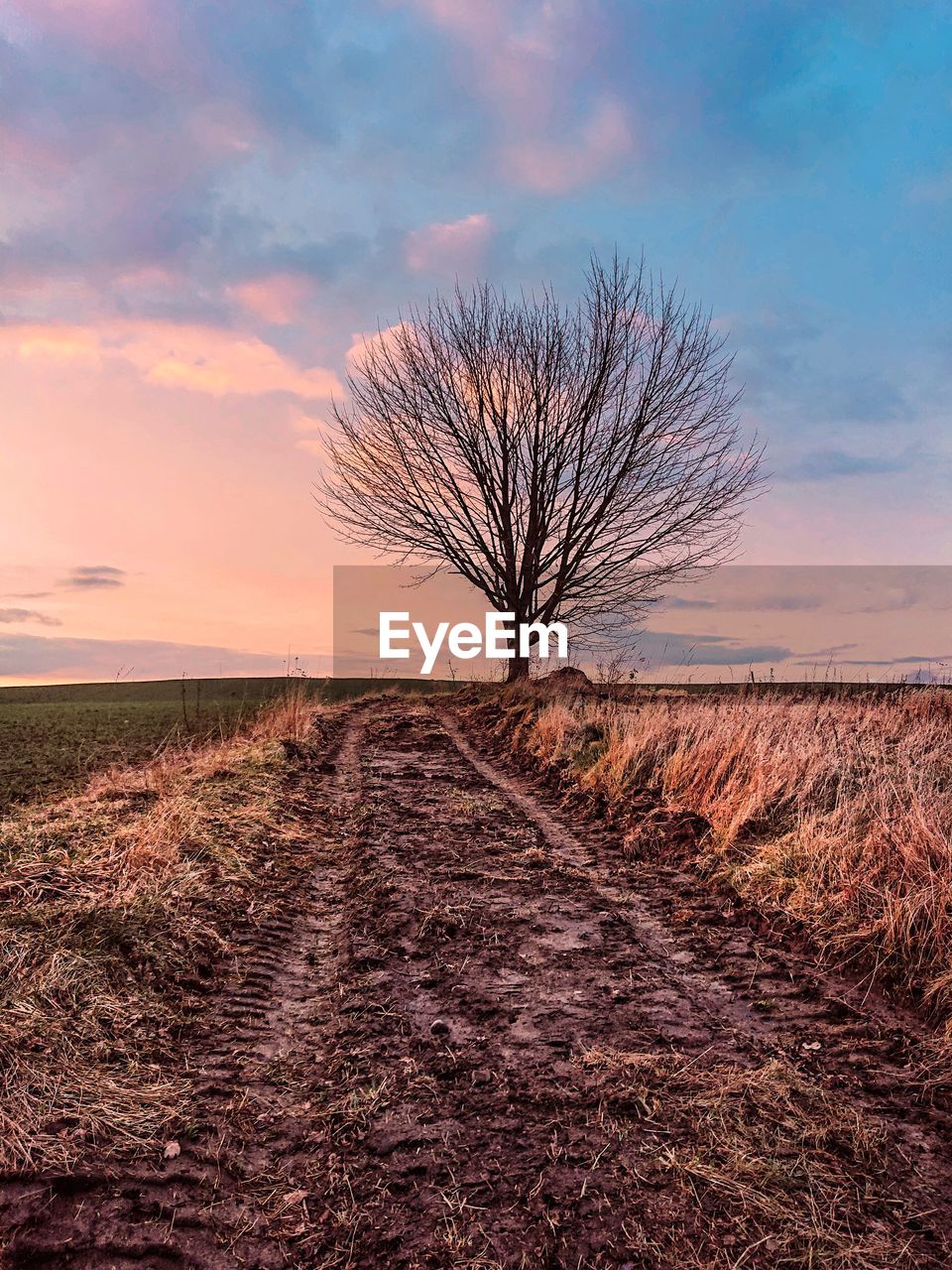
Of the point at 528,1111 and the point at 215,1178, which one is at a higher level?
the point at 528,1111

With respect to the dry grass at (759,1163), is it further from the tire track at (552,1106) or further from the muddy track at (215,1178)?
the muddy track at (215,1178)

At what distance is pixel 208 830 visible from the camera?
6730mm

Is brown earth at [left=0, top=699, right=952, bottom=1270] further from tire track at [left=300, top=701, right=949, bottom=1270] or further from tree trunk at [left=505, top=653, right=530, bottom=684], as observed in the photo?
tree trunk at [left=505, top=653, right=530, bottom=684]

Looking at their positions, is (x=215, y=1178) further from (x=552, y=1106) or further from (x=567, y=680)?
(x=567, y=680)

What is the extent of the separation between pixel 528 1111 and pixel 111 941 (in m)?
2.70

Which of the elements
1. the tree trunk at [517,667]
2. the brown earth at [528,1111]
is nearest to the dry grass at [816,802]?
the brown earth at [528,1111]

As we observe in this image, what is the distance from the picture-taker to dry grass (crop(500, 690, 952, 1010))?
467 centimetres

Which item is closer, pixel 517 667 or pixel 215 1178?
pixel 215 1178

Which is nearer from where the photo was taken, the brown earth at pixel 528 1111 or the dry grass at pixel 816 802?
the brown earth at pixel 528 1111

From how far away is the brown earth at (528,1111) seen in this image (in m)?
2.62

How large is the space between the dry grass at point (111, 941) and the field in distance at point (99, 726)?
8.91 feet

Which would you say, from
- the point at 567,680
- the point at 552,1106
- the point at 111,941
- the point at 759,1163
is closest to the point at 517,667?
the point at 567,680

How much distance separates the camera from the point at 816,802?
21.8 ft

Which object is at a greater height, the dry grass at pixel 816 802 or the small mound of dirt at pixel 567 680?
the small mound of dirt at pixel 567 680
